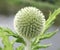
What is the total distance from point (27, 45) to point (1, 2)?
458 inches

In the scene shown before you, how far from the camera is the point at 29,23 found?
5.28ft

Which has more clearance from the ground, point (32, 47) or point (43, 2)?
point (43, 2)

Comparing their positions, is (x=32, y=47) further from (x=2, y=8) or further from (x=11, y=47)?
(x=2, y=8)

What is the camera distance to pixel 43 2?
1276cm

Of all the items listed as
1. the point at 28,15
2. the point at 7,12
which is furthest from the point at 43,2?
the point at 28,15

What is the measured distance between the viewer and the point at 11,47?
1.46 meters

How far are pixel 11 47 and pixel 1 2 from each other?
11.7 metres

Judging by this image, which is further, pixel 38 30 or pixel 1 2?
pixel 1 2

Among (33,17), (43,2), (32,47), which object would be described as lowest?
(32,47)

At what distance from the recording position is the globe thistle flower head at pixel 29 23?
159cm

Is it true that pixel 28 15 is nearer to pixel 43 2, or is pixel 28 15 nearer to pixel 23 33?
pixel 23 33

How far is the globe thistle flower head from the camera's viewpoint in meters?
1.59

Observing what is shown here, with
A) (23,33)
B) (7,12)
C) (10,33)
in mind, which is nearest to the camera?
(10,33)

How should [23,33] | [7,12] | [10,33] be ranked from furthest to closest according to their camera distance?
[7,12] → [23,33] → [10,33]
